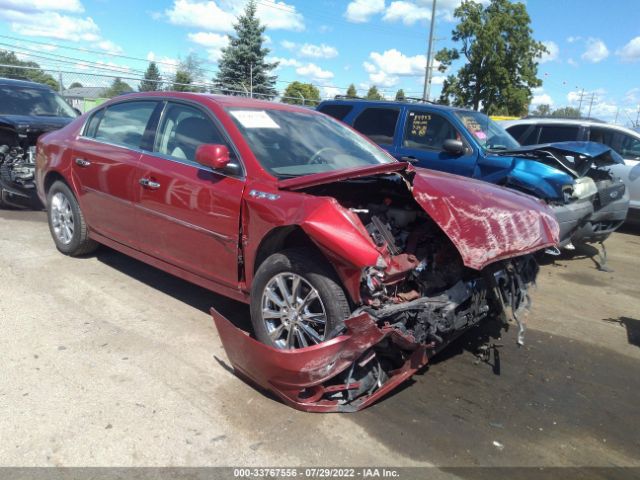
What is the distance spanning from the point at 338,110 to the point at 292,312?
5.48 meters

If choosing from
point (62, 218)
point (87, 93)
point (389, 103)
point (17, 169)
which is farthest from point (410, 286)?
point (87, 93)

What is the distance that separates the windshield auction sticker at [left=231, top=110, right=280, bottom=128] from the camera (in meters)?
3.99

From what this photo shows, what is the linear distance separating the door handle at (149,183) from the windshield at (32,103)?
5703 mm

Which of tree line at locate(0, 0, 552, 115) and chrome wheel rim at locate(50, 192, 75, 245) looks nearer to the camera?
chrome wheel rim at locate(50, 192, 75, 245)

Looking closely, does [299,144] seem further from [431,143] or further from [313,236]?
[431,143]

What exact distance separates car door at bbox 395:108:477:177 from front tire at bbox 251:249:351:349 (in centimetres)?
373

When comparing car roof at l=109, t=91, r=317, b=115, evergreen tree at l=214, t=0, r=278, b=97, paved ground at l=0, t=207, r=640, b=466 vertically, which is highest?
evergreen tree at l=214, t=0, r=278, b=97

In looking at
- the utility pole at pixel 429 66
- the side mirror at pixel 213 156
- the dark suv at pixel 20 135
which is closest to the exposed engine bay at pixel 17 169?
the dark suv at pixel 20 135

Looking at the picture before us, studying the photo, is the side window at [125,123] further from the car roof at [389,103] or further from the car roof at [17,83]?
the car roof at [17,83]

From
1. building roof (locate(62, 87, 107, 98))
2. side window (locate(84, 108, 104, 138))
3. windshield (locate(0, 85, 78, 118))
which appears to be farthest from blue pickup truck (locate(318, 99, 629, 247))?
building roof (locate(62, 87, 107, 98))

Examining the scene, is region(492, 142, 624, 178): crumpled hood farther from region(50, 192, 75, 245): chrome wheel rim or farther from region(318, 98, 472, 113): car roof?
region(50, 192, 75, 245): chrome wheel rim

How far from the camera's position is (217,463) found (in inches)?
103

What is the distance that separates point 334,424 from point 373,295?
0.79 metres

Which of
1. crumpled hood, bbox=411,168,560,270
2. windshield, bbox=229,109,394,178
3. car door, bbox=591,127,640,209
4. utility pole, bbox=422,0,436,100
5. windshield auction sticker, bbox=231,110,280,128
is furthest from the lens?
utility pole, bbox=422,0,436,100
